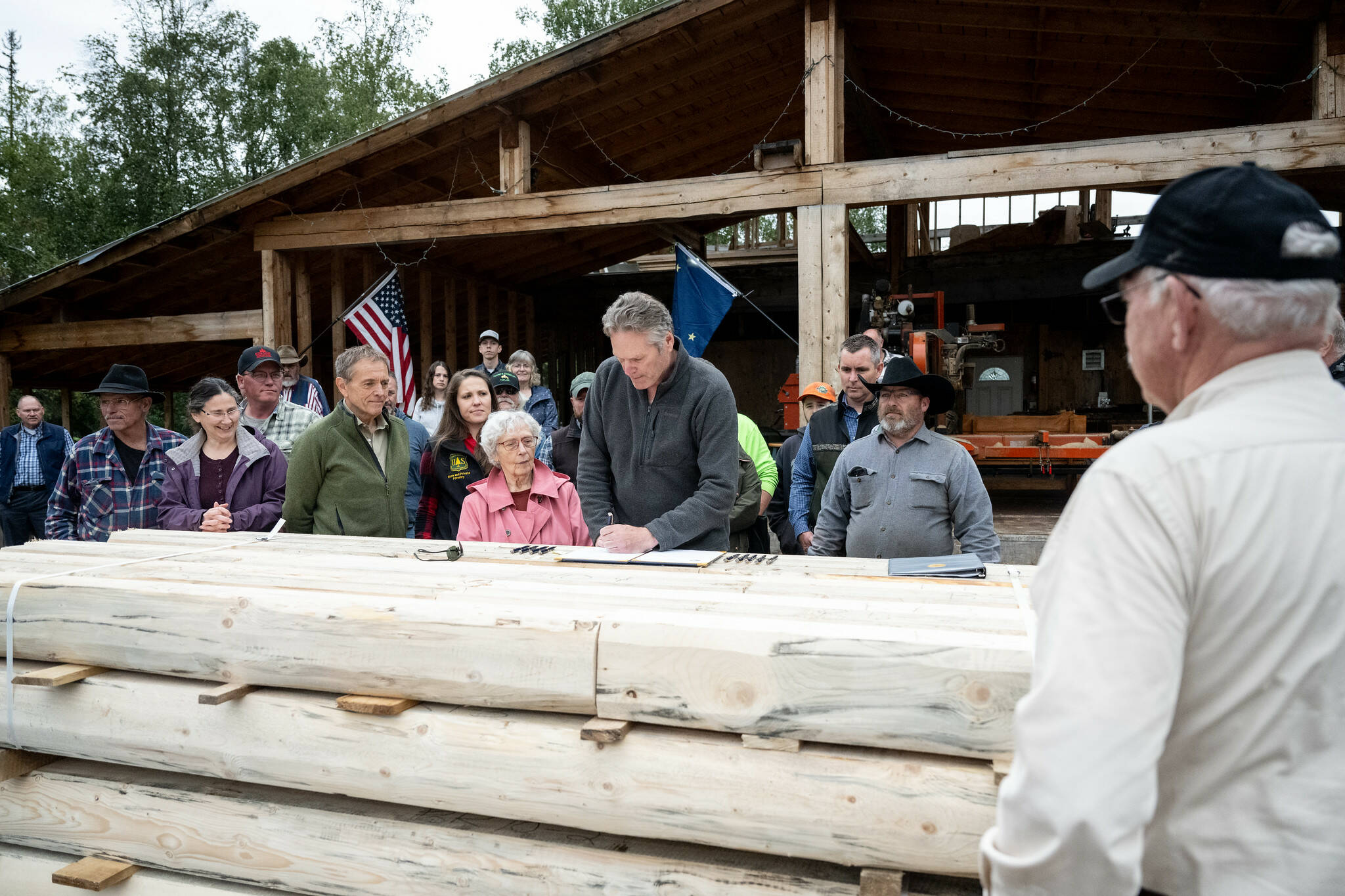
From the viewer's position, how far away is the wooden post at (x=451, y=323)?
40.2 ft

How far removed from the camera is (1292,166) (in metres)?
6.66

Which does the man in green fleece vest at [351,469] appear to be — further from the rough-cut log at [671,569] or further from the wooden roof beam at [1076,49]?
the wooden roof beam at [1076,49]

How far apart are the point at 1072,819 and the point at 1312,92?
8253 mm

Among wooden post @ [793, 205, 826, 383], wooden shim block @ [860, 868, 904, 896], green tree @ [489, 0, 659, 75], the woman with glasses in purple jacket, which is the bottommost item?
wooden shim block @ [860, 868, 904, 896]

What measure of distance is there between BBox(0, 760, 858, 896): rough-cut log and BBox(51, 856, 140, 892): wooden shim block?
61mm

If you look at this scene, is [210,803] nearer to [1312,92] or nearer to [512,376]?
[512,376]

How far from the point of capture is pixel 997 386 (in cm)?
1551

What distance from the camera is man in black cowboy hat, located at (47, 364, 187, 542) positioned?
472 cm

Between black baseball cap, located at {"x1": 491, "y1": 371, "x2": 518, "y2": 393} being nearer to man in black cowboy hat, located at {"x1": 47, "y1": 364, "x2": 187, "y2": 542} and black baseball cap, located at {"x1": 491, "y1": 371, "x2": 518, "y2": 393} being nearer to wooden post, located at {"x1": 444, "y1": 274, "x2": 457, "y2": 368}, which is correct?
man in black cowboy hat, located at {"x1": 47, "y1": 364, "x2": 187, "y2": 542}

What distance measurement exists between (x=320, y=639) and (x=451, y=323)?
1055cm

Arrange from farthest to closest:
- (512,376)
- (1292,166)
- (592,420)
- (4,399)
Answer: (4,399), (1292,166), (512,376), (592,420)

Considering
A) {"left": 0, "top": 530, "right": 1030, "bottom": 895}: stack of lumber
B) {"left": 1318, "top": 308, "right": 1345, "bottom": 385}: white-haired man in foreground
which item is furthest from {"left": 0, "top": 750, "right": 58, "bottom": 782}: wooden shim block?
{"left": 1318, "top": 308, "right": 1345, "bottom": 385}: white-haired man in foreground

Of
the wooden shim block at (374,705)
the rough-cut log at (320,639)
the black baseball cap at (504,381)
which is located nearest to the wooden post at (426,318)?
the black baseball cap at (504,381)

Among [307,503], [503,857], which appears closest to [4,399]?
[307,503]
